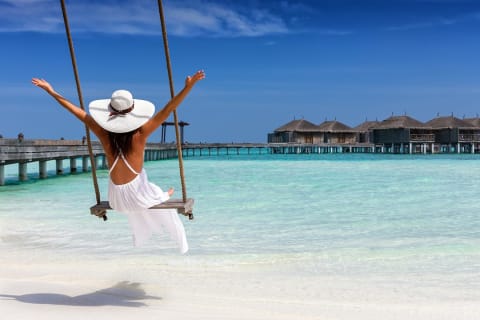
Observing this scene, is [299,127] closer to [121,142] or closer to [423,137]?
[423,137]

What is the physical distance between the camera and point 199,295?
13.9ft

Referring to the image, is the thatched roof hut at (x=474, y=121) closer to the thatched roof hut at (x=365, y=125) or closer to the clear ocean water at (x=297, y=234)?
the thatched roof hut at (x=365, y=125)

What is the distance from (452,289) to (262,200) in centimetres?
873

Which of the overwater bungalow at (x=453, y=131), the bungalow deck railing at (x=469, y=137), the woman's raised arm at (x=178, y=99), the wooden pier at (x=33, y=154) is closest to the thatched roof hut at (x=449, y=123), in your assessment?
the overwater bungalow at (x=453, y=131)

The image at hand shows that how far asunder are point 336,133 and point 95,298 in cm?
6814

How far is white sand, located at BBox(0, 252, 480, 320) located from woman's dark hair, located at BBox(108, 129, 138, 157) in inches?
42.1

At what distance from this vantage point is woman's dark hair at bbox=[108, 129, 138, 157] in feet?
11.4

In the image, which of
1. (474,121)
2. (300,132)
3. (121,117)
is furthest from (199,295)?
(300,132)

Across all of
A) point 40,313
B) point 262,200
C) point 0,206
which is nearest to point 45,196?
point 0,206

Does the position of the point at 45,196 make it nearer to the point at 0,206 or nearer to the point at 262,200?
the point at 0,206

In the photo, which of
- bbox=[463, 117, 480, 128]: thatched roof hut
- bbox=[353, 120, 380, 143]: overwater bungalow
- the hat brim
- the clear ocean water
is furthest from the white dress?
bbox=[353, 120, 380, 143]: overwater bungalow

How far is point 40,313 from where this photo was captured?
343cm

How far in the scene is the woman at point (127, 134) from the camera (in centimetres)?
337

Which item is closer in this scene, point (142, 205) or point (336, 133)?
point (142, 205)
